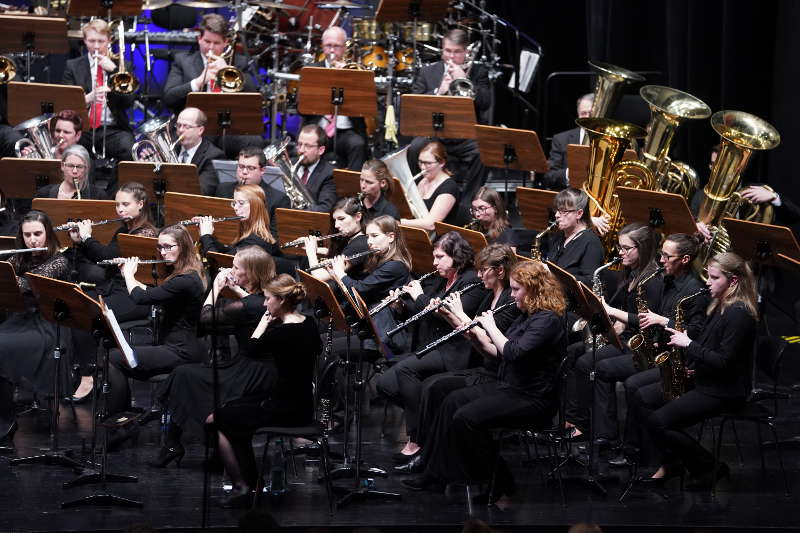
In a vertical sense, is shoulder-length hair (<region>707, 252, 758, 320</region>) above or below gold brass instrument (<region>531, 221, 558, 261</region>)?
above

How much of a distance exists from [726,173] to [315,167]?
107 inches

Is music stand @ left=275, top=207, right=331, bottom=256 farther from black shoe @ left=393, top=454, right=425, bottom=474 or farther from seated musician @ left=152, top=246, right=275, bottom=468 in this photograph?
black shoe @ left=393, top=454, right=425, bottom=474

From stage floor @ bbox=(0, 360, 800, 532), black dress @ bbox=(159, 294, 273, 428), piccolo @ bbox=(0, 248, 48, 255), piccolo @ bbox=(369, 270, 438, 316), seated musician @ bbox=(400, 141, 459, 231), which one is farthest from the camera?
seated musician @ bbox=(400, 141, 459, 231)

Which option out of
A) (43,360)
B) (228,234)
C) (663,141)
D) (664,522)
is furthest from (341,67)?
(664,522)

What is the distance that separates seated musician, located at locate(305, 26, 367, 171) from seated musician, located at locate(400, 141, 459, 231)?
88 cm

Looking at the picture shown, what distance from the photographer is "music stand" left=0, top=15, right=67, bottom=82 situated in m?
8.92

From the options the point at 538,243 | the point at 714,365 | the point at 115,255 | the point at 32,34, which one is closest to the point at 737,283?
the point at 714,365

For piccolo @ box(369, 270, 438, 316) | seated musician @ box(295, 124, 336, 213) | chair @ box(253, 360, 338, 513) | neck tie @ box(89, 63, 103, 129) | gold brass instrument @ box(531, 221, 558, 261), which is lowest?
chair @ box(253, 360, 338, 513)

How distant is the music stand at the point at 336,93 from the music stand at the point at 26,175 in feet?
5.58

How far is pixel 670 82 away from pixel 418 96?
221 cm

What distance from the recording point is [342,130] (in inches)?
355

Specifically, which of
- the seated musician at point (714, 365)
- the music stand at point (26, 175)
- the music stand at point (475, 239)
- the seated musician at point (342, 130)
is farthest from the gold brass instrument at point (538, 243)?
the music stand at point (26, 175)

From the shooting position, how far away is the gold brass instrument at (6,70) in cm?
909

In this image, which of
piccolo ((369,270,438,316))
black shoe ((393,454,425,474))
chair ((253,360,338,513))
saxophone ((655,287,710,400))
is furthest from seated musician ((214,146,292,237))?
saxophone ((655,287,710,400))
